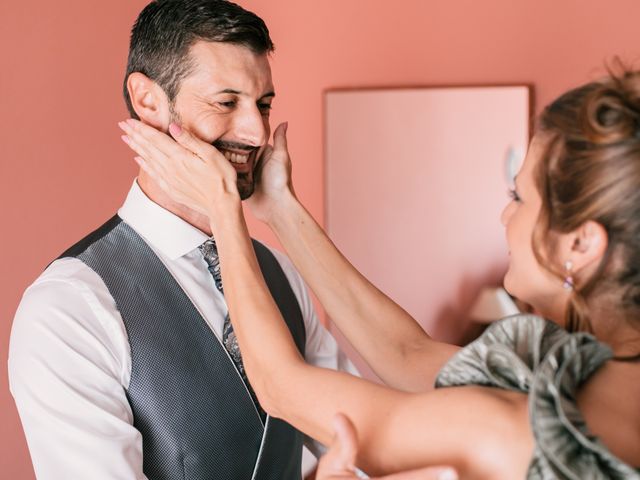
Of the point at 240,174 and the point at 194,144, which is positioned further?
the point at 240,174

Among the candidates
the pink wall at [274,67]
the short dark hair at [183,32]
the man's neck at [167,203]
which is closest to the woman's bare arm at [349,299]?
the man's neck at [167,203]

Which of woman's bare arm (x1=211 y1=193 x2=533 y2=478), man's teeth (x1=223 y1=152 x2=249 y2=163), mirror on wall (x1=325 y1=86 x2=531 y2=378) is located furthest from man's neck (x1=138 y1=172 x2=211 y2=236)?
mirror on wall (x1=325 y1=86 x2=531 y2=378)

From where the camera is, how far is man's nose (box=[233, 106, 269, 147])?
1656mm

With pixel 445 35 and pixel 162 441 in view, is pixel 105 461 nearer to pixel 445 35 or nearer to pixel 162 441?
pixel 162 441

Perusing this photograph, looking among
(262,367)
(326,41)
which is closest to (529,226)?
(262,367)

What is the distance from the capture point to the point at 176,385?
1478 mm

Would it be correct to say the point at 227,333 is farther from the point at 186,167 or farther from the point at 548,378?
the point at 548,378

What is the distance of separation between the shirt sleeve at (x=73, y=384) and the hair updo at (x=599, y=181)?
0.74 meters

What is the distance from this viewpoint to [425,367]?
148cm

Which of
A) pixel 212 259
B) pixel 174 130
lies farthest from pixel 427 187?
pixel 174 130

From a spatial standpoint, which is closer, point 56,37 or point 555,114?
point 555,114

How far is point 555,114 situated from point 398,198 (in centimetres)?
199

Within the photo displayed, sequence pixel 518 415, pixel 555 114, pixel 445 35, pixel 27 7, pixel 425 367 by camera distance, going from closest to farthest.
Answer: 1. pixel 518 415
2. pixel 555 114
3. pixel 425 367
4. pixel 27 7
5. pixel 445 35

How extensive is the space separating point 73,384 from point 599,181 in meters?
0.88
